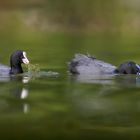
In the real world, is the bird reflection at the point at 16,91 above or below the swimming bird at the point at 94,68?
below

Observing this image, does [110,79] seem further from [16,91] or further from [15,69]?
[16,91]

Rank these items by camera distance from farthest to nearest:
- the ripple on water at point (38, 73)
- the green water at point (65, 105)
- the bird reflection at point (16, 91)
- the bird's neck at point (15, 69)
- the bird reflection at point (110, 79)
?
the bird's neck at point (15, 69)
the ripple on water at point (38, 73)
the bird reflection at point (110, 79)
the bird reflection at point (16, 91)
the green water at point (65, 105)

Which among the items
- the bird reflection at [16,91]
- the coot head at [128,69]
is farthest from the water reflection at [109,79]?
the bird reflection at [16,91]

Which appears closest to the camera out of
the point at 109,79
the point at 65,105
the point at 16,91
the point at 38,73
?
the point at 65,105

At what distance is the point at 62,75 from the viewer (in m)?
18.0

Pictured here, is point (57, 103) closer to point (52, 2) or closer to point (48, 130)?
point (48, 130)

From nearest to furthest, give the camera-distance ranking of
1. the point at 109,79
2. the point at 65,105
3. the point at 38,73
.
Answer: the point at 65,105, the point at 109,79, the point at 38,73

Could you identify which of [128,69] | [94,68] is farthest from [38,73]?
[128,69]

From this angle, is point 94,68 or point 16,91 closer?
point 16,91

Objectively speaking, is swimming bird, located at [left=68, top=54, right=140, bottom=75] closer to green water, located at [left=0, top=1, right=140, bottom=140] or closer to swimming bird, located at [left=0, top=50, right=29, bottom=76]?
green water, located at [left=0, top=1, right=140, bottom=140]

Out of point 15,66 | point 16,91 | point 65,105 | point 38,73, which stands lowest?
point 65,105

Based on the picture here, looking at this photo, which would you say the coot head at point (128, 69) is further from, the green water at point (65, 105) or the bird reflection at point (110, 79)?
the green water at point (65, 105)

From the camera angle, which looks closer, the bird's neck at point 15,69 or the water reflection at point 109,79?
the water reflection at point 109,79

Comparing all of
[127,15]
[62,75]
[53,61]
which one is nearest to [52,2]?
[127,15]
